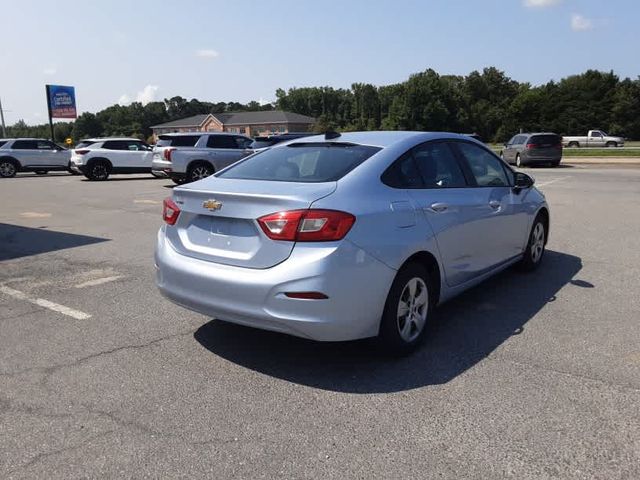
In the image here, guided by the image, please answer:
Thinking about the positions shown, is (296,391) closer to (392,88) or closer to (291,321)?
(291,321)

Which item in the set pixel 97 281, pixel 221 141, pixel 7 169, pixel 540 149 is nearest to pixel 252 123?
pixel 7 169

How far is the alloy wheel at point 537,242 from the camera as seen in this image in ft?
20.7

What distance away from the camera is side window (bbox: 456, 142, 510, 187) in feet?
16.9

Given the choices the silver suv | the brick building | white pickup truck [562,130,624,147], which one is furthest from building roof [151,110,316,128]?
the silver suv

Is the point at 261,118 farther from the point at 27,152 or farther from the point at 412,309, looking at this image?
the point at 412,309

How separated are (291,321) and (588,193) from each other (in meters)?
13.8

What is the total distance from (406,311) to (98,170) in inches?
856

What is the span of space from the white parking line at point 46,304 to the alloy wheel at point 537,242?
4.82 m

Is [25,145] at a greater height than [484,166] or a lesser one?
greater

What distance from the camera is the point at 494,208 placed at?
517 centimetres

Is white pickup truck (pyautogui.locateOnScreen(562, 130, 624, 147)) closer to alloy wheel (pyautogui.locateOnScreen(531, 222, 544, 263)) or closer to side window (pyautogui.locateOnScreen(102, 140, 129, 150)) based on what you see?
side window (pyautogui.locateOnScreen(102, 140, 129, 150))

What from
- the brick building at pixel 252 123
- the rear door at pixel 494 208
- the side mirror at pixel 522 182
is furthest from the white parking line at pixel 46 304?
the brick building at pixel 252 123

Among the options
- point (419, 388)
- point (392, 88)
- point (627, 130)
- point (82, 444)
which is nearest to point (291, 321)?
point (419, 388)

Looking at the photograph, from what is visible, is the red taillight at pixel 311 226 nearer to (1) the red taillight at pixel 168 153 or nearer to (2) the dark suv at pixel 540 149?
(1) the red taillight at pixel 168 153
